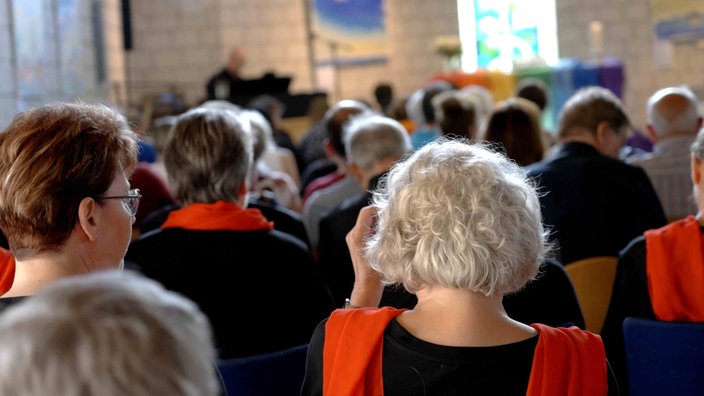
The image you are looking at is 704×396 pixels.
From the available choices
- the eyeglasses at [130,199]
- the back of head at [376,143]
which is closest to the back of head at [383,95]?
the back of head at [376,143]

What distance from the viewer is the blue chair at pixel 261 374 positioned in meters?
2.42

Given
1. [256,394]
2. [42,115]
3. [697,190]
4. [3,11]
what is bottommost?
[256,394]

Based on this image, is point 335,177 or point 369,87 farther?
point 369,87

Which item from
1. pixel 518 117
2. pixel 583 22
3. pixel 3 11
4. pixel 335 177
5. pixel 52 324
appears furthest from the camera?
pixel 583 22

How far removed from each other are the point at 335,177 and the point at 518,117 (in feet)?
4.30

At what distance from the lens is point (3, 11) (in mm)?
6344

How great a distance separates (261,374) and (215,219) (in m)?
0.71

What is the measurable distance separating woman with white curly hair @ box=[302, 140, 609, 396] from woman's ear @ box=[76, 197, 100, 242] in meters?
0.48

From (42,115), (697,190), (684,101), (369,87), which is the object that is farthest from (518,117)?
(369,87)

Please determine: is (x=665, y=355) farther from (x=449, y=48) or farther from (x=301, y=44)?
(x=301, y=44)

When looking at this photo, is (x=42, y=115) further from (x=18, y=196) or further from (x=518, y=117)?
(x=518, y=117)

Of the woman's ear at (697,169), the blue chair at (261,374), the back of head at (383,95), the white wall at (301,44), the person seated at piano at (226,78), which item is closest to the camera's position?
the blue chair at (261,374)

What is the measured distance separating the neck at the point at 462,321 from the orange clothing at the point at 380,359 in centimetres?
4

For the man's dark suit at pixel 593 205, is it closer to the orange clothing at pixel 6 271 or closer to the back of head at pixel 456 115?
the back of head at pixel 456 115
